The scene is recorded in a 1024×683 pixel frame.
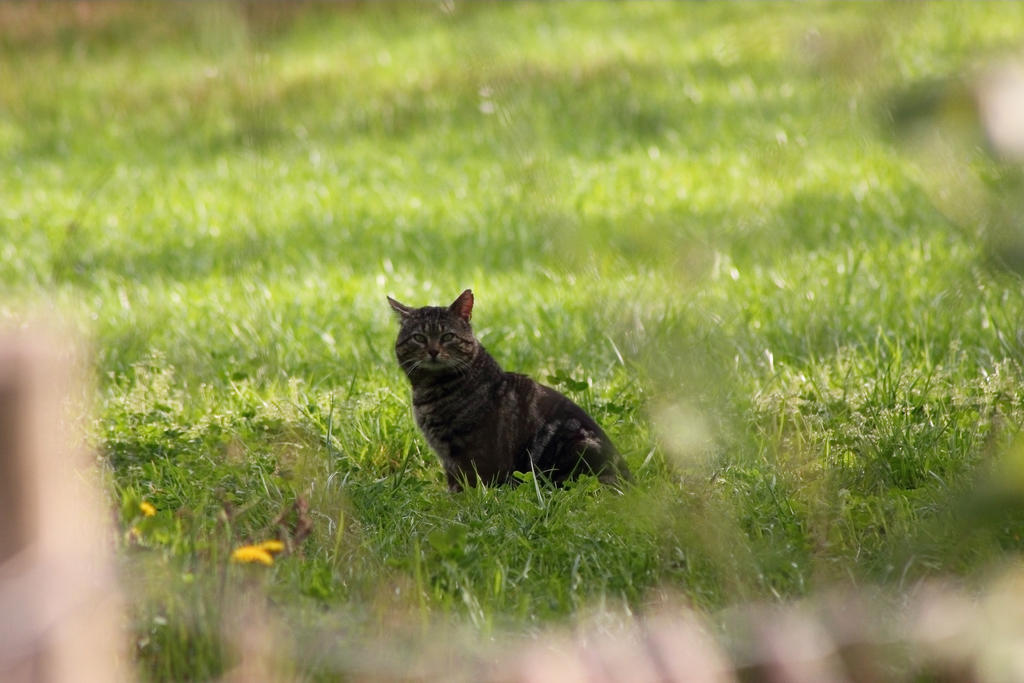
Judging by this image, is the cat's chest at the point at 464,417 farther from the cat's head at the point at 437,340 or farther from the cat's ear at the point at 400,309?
the cat's ear at the point at 400,309

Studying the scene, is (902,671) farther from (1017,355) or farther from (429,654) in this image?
(1017,355)

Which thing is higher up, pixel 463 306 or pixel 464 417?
pixel 463 306

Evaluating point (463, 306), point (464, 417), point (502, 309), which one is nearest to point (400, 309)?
point (463, 306)

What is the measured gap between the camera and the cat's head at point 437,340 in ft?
14.9

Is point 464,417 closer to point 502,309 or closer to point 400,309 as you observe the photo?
point 400,309

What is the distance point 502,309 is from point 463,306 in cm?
190

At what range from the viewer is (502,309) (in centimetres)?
659

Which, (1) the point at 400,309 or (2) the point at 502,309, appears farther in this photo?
(2) the point at 502,309

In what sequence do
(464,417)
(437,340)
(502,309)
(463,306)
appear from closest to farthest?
(464,417) → (437,340) → (463,306) → (502,309)

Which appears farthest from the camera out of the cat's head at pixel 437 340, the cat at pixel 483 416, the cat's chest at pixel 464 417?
the cat's head at pixel 437 340

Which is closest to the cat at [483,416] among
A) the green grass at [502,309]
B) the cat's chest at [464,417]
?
the cat's chest at [464,417]

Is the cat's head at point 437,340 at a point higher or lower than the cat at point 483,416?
higher

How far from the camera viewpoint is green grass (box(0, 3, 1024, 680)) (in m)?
1.61

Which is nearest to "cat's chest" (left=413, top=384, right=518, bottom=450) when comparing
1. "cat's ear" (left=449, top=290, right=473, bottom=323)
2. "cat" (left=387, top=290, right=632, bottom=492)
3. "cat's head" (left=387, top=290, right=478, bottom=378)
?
"cat" (left=387, top=290, right=632, bottom=492)
